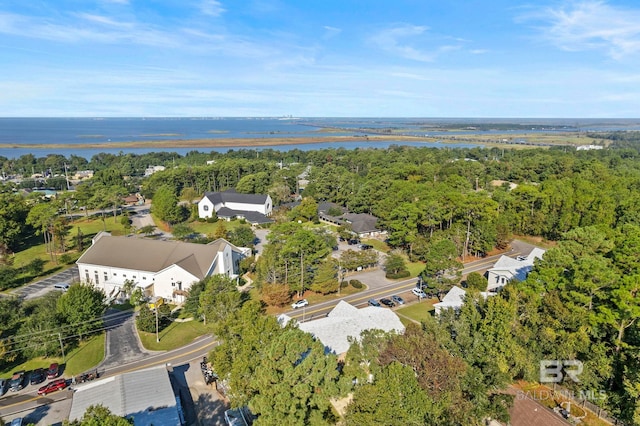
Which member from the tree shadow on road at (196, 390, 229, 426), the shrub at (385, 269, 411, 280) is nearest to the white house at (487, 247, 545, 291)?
the shrub at (385, 269, 411, 280)

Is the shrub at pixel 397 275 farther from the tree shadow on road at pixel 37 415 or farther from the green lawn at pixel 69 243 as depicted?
the green lawn at pixel 69 243

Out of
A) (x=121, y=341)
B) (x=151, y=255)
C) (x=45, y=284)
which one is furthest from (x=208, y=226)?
(x=121, y=341)

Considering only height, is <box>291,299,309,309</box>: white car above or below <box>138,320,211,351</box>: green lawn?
above

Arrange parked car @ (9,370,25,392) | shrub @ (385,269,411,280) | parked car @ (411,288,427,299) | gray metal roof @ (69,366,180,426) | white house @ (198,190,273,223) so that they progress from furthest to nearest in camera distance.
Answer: white house @ (198,190,273,223) < shrub @ (385,269,411,280) < parked car @ (411,288,427,299) < parked car @ (9,370,25,392) < gray metal roof @ (69,366,180,426)

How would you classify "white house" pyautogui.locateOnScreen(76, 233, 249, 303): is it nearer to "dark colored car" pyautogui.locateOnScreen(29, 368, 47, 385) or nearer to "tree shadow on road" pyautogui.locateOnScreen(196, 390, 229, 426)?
"dark colored car" pyautogui.locateOnScreen(29, 368, 47, 385)

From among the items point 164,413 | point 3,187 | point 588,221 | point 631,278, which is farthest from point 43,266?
point 588,221

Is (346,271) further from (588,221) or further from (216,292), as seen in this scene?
(588,221)

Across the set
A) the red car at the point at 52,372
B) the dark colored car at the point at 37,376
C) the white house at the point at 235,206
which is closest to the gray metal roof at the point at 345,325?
the red car at the point at 52,372
